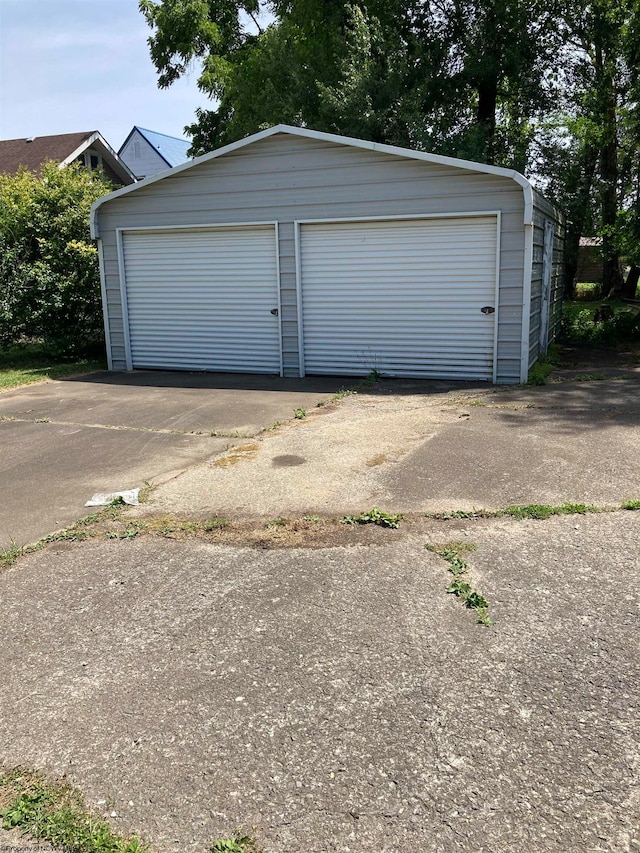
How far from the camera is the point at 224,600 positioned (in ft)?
12.0

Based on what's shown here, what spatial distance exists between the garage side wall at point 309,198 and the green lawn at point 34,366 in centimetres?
221

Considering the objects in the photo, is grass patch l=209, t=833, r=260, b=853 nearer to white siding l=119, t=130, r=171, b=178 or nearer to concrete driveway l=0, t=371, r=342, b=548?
concrete driveway l=0, t=371, r=342, b=548

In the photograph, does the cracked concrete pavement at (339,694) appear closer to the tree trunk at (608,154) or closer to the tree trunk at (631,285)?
the tree trunk at (608,154)

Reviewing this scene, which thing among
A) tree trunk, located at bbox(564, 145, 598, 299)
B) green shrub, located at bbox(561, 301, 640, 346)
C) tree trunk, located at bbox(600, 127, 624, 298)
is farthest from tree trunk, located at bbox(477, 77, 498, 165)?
green shrub, located at bbox(561, 301, 640, 346)

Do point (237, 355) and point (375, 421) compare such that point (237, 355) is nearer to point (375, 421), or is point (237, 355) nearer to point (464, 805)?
point (375, 421)

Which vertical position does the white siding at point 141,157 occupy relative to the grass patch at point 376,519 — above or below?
above

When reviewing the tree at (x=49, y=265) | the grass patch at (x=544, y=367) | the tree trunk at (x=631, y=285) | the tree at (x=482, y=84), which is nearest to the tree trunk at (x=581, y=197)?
the tree at (x=482, y=84)

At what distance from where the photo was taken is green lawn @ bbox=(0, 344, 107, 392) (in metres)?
11.4

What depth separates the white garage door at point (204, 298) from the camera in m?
11.0

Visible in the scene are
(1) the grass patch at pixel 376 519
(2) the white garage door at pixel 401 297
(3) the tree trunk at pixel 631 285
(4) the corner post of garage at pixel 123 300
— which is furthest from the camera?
(3) the tree trunk at pixel 631 285

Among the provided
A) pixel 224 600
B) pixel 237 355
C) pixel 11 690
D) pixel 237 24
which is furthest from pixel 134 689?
pixel 237 24

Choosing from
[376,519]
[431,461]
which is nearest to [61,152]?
[431,461]

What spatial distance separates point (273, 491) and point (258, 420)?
8.95 feet

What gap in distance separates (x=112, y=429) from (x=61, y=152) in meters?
19.3
